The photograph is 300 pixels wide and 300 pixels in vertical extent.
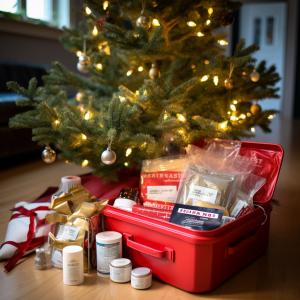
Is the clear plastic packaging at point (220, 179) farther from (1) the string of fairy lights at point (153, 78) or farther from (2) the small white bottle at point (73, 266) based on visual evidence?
(2) the small white bottle at point (73, 266)

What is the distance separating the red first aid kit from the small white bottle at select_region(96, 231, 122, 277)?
4 cm

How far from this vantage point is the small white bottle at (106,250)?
3.60 ft

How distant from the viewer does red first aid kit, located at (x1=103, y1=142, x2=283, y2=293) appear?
1004 mm

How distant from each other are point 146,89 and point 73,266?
0.63 metres

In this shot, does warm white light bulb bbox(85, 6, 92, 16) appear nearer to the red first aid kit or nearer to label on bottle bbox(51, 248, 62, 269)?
the red first aid kit

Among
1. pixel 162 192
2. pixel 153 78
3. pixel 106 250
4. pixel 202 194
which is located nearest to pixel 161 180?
pixel 162 192

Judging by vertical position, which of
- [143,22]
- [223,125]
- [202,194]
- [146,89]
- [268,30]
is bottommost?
[202,194]

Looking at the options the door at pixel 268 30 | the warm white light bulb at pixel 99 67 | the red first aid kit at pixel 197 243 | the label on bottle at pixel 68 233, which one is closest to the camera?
the red first aid kit at pixel 197 243

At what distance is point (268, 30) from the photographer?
6.22 metres

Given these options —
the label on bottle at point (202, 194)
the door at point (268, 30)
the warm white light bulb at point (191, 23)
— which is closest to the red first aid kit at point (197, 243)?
the label on bottle at point (202, 194)

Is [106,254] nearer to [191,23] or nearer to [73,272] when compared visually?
[73,272]

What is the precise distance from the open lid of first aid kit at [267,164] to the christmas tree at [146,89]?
7.2 inches

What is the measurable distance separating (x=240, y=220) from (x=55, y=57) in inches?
118

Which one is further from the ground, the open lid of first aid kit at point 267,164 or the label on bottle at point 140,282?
the open lid of first aid kit at point 267,164
